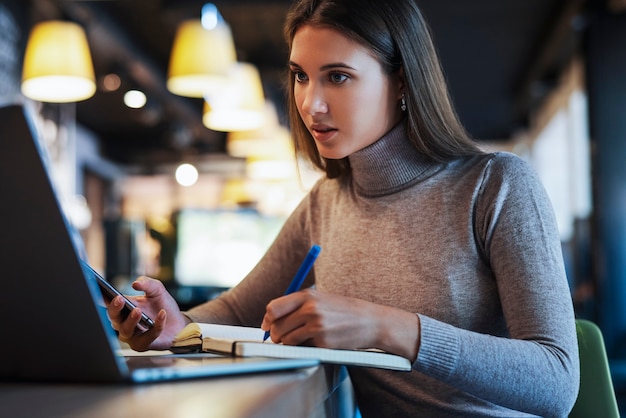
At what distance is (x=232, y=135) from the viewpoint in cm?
778

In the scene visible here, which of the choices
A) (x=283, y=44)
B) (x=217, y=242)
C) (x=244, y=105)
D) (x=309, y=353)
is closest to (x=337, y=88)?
(x=309, y=353)

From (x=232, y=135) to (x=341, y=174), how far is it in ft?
20.6

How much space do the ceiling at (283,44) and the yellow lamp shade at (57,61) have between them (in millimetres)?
2002

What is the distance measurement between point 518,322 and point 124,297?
550mm

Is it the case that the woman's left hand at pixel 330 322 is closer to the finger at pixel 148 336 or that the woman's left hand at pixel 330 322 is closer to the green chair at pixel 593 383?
the finger at pixel 148 336

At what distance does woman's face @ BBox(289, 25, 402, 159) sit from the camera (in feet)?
4.34

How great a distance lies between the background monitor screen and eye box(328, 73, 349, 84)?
2.89m

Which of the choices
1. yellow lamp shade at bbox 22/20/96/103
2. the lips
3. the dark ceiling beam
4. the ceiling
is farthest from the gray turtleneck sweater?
the dark ceiling beam

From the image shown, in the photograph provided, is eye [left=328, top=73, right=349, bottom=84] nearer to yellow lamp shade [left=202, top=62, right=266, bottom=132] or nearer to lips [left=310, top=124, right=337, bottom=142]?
lips [left=310, top=124, right=337, bottom=142]

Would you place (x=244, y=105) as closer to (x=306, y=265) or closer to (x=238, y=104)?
(x=238, y=104)

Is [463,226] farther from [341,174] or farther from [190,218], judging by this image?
[190,218]

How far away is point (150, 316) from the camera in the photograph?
131cm

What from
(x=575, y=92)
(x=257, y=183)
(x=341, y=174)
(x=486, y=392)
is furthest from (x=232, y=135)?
(x=257, y=183)

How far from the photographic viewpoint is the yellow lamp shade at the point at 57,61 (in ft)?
12.7
